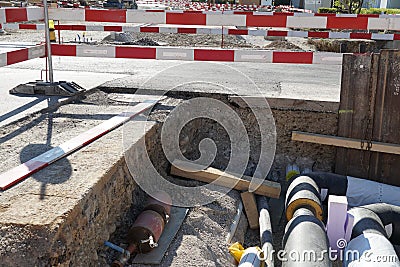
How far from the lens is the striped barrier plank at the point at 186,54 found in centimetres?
693

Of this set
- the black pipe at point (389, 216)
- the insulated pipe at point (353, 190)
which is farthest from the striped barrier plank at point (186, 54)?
the black pipe at point (389, 216)

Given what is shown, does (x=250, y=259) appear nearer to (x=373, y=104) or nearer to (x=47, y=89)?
(x=373, y=104)

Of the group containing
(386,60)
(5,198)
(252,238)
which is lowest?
(252,238)

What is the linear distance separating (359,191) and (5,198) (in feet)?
16.2

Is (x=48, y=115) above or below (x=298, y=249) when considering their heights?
above

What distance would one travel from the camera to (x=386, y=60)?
6.93m

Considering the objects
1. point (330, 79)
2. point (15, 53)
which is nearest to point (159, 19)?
point (15, 53)

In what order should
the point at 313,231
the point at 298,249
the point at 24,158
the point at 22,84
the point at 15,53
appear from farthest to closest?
the point at 22,84
the point at 15,53
the point at 313,231
the point at 298,249
the point at 24,158

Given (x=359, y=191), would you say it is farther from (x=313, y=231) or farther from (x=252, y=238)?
(x=313, y=231)

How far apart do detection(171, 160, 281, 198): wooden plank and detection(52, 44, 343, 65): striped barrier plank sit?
166 cm

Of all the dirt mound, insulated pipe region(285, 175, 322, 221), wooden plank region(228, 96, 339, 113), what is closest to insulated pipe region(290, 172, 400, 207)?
insulated pipe region(285, 175, 322, 221)

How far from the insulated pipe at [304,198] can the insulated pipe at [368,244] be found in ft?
1.37

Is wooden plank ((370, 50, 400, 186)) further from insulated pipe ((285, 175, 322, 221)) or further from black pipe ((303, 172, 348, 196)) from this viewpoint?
insulated pipe ((285, 175, 322, 221))

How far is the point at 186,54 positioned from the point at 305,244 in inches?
141
